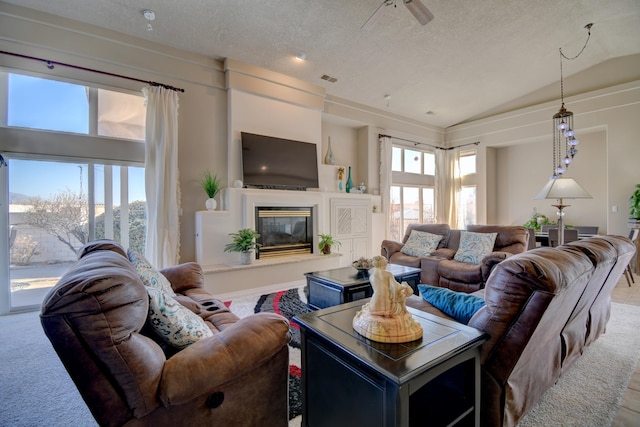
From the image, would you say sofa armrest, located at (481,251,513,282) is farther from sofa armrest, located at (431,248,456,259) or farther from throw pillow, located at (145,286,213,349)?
throw pillow, located at (145,286,213,349)

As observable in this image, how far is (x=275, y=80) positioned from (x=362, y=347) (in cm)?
456

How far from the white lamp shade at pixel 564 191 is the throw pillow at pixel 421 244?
1.66 metres

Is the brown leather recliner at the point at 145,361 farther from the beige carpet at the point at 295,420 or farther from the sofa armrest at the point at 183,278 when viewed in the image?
the sofa armrest at the point at 183,278

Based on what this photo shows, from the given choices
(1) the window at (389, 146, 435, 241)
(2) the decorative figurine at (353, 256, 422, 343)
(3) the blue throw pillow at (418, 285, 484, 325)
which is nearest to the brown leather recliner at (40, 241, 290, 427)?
(2) the decorative figurine at (353, 256, 422, 343)

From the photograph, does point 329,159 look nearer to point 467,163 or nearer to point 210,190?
point 210,190

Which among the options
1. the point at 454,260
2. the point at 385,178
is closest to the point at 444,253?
the point at 454,260

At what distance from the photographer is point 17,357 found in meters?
2.36

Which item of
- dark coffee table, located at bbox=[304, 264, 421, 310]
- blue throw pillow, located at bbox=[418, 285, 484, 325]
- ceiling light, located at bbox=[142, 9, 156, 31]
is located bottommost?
dark coffee table, located at bbox=[304, 264, 421, 310]

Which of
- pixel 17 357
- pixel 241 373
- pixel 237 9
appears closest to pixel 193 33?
pixel 237 9

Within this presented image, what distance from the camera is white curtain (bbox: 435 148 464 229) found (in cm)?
755

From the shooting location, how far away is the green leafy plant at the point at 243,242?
4.10 m

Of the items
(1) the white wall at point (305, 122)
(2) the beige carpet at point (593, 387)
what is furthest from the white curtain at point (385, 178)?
(2) the beige carpet at point (593, 387)

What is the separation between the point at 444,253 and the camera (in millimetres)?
4305

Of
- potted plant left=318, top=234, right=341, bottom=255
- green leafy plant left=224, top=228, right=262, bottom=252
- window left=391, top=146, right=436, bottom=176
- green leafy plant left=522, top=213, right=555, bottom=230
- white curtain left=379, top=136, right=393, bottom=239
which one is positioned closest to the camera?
green leafy plant left=224, top=228, right=262, bottom=252
